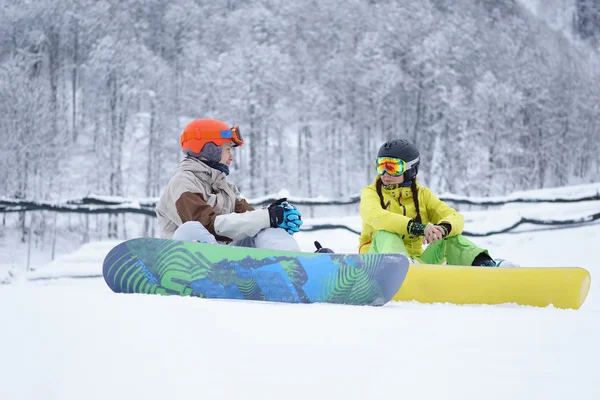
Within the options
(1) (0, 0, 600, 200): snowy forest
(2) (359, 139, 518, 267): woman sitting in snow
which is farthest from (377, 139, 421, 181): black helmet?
(1) (0, 0, 600, 200): snowy forest

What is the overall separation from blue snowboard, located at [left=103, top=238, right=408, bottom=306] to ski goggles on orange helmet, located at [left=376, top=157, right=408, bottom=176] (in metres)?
1.42

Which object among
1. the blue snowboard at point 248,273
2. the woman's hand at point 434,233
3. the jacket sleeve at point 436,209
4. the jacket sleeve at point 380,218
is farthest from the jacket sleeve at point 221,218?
the jacket sleeve at point 436,209

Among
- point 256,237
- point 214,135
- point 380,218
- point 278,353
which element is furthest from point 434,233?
point 278,353

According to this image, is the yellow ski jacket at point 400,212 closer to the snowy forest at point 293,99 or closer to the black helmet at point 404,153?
the black helmet at point 404,153

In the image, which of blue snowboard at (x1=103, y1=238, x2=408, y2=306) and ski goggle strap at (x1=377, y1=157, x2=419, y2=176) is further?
ski goggle strap at (x1=377, y1=157, x2=419, y2=176)

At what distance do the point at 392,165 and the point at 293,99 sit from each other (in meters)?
22.8

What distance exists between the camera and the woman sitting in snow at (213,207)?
3.21m

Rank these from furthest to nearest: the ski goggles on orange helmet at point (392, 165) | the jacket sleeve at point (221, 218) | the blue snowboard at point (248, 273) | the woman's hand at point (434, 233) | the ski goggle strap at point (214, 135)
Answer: the ski goggles on orange helmet at point (392, 165) < the ski goggle strap at point (214, 135) < the woman's hand at point (434, 233) < the jacket sleeve at point (221, 218) < the blue snowboard at point (248, 273)

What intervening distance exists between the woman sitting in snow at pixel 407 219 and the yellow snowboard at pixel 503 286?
0.46 metres

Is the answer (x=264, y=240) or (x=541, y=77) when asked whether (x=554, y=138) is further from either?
(x=264, y=240)

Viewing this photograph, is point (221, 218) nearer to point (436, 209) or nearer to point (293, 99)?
point (436, 209)

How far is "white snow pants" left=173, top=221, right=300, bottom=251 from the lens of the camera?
3.05m

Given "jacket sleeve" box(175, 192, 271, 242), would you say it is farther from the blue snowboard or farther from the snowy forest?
the snowy forest

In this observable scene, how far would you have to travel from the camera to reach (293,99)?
1027 inches
